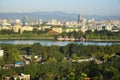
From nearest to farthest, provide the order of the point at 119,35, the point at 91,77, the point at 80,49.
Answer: the point at 91,77
the point at 80,49
the point at 119,35

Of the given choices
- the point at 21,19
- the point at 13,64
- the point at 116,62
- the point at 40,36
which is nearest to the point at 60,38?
the point at 40,36

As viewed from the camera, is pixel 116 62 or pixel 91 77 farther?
pixel 116 62

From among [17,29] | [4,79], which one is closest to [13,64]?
[4,79]

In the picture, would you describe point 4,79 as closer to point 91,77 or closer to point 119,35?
point 91,77

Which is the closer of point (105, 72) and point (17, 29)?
point (105, 72)

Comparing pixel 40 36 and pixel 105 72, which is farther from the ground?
pixel 105 72

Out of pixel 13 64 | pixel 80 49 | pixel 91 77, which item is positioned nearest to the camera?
pixel 91 77

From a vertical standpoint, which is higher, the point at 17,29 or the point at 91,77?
the point at 91,77

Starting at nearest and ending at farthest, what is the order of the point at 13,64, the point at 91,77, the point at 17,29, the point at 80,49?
the point at 91,77, the point at 13,64, the point at 80,49, the point at 17,29

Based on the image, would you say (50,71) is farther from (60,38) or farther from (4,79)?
(60,38)
